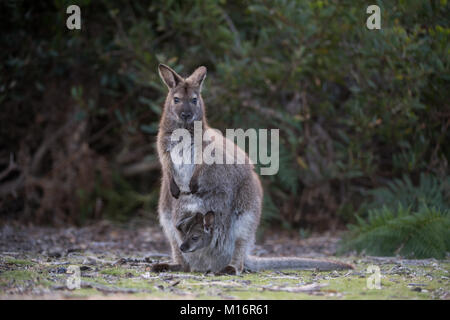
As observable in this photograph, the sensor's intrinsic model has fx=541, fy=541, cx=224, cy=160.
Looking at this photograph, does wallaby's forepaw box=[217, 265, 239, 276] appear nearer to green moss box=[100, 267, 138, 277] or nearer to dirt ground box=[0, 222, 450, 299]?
dirt ground box=[0, 222, 450, 299]

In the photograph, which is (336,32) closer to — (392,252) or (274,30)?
(274,30)

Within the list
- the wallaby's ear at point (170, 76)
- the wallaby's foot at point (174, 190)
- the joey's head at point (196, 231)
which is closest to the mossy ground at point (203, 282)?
the joey's head at point (196, 231)

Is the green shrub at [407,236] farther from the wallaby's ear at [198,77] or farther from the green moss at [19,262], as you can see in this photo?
the green moss at [19,262]

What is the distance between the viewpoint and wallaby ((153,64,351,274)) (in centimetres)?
→ 409

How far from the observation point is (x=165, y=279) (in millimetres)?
3543

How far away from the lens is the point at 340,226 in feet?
23.6

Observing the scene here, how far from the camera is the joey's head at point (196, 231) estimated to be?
3971 mm

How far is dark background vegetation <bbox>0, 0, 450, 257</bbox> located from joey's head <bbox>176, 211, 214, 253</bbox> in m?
1.95

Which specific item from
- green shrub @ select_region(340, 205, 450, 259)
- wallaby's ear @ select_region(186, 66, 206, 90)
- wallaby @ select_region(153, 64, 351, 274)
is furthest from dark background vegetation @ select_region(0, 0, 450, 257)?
wallaby's ear @ select_region(186, 66, 206, 90)

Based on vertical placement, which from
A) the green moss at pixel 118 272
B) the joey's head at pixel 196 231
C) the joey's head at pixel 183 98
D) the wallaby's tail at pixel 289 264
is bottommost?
the wallaby's tail at pixel 289 264

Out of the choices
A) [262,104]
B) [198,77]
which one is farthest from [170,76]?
[262,104]

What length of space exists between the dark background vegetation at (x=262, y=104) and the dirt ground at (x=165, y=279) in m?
1.12

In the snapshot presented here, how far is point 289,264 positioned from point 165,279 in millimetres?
1148

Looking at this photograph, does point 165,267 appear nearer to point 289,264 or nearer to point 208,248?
point 208,248
